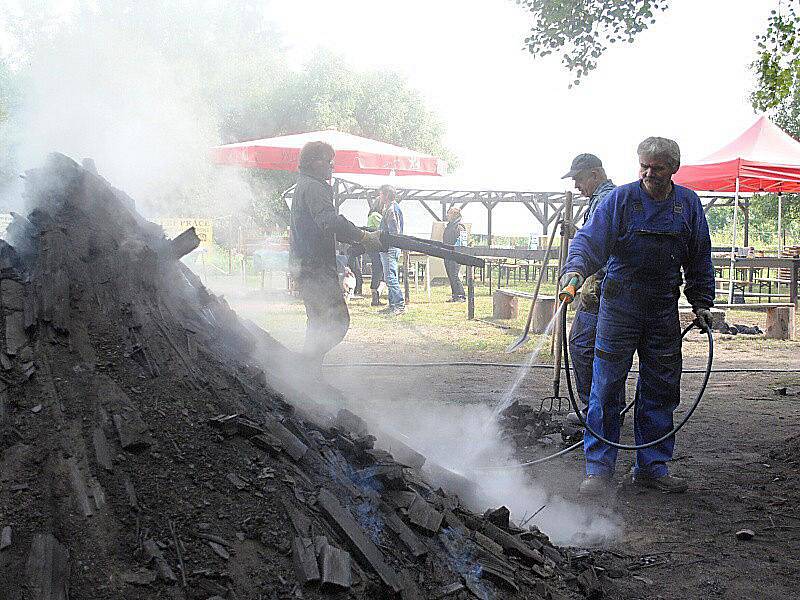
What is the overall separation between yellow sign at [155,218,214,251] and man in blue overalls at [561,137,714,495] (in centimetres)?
1014

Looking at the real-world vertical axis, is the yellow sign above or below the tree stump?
above

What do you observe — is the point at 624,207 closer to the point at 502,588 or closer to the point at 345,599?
the point at 502,588

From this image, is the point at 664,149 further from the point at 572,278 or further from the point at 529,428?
the point at 529,428

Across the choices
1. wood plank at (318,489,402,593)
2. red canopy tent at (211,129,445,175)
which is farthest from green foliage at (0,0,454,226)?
wood plank at (318,489,402,593)

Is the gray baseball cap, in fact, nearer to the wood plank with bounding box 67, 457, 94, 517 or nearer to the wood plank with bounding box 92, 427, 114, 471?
the wood plank with bounding box 92, 427, 114, 471

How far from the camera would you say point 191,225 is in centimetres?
1446

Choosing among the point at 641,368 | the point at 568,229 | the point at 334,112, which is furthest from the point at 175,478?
the point at 334,112

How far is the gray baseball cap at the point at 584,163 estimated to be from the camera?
562cm

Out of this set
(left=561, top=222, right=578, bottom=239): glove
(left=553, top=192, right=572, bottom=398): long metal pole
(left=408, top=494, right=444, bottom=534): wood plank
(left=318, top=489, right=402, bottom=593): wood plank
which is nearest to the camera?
(left=318, top=489, right=402, bottom=593): wood plank

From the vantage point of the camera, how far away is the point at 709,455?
5.39 m

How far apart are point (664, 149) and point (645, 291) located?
2.79 ft

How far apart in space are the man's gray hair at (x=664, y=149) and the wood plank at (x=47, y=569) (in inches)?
143

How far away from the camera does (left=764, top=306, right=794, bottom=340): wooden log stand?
10750 mm

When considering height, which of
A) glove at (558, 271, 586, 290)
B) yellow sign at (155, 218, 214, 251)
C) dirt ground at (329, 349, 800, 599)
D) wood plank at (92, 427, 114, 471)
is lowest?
dirt ground at (329, 349, 800, 599)
